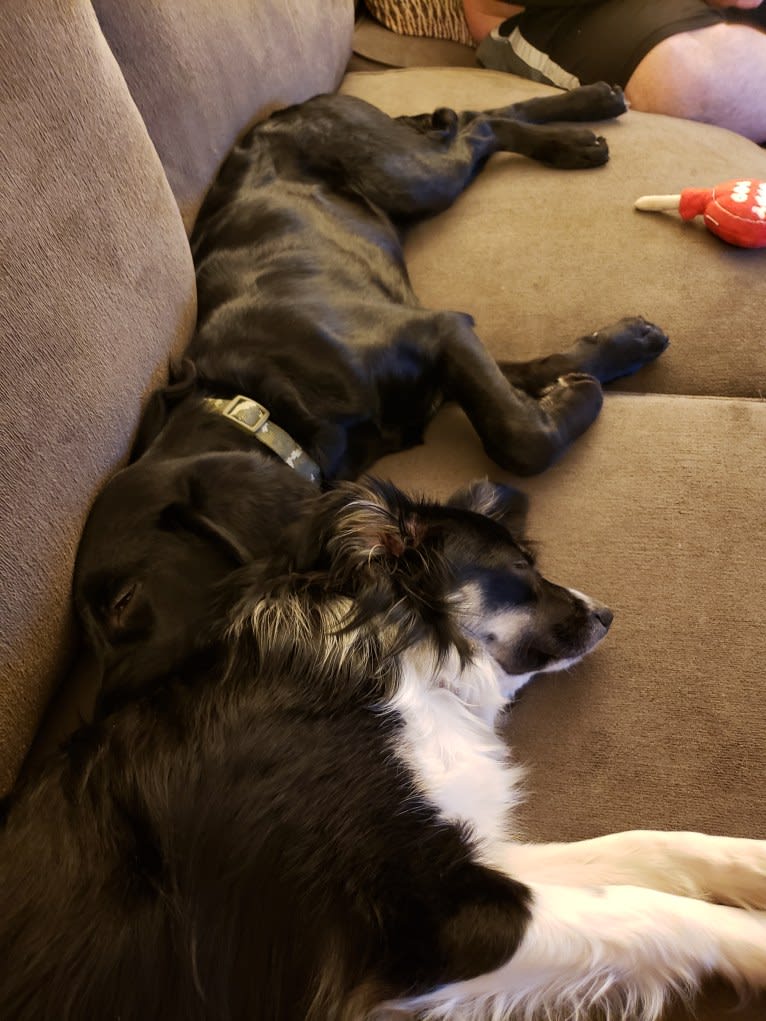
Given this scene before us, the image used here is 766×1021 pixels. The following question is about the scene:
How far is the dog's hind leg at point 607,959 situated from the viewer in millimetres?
927

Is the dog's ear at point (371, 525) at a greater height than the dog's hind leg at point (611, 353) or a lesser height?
greater

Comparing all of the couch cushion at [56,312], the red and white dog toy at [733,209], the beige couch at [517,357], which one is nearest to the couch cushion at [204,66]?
the beige couch at [517,357]

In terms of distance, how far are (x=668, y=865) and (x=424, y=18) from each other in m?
2.85

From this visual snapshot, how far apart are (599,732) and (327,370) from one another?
0.87 m

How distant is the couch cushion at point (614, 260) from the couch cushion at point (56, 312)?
0.81m

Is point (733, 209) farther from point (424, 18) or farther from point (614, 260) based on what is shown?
point (424, 18)

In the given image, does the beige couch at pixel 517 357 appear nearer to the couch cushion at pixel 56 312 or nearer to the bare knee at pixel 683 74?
the couch cushion at pixel 56 312

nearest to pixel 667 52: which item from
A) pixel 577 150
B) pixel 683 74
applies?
pixel 683 74

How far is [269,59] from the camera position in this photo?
6.82ft

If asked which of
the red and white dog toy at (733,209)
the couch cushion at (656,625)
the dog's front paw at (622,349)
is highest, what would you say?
the red and white dog toy at (733,209)

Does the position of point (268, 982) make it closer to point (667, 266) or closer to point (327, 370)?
point (327, 370)

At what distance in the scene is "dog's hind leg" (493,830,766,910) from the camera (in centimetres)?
97

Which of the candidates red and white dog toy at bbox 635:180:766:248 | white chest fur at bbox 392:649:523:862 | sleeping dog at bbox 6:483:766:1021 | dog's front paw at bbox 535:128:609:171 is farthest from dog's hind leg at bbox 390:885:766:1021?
dog's front paw at bbox 535:128:609:171

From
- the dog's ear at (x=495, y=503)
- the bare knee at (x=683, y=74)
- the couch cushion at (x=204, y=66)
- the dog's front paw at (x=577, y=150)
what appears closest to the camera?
the dog's ear at (x=495, y=503)
